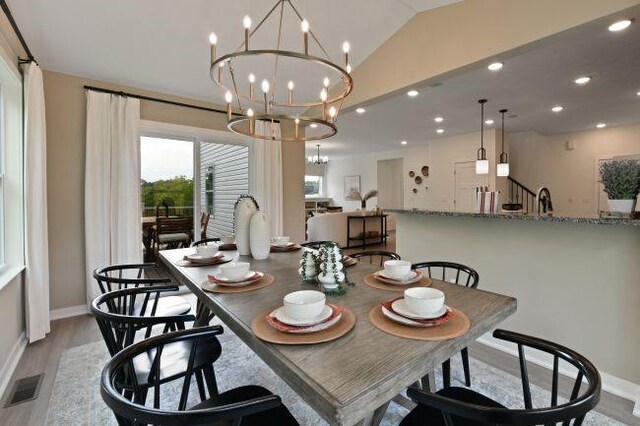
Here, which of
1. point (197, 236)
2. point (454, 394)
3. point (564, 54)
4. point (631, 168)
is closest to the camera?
point (454, 394)

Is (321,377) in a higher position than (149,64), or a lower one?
lower

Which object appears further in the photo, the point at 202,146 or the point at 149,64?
the point at 202,146

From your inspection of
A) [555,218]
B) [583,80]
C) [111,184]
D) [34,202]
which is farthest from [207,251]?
[583,80]

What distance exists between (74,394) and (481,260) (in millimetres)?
3188

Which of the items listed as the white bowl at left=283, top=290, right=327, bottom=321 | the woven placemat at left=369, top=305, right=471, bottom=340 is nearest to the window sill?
the white bowl at left=283, top=290, right=327, bottom=321

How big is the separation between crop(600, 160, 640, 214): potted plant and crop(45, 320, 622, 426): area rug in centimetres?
125

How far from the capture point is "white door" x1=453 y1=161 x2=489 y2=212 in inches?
275

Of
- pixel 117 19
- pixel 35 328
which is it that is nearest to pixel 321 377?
pixel 35 328

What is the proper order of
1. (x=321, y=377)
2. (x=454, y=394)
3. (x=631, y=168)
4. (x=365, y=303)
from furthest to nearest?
(x=631, y=168) → (x=365, y=303) → (x=454, y=394) → (x=321, y=377)

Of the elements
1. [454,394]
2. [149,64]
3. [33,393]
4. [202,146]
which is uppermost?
[149,64]

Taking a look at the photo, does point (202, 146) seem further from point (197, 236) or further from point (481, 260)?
point (481, 260)

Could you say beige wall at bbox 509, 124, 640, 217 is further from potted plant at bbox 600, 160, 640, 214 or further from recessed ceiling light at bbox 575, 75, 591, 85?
potted plant at bbox 600, 160, 640, 214

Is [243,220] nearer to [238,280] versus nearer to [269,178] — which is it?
[238,280]

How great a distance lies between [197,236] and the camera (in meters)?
4.24
